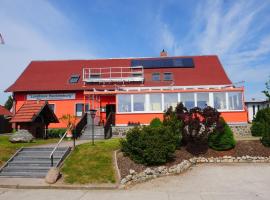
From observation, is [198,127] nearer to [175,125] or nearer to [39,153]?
[175,125]

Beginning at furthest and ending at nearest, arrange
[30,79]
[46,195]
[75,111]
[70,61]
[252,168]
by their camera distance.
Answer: [70,61] < [30,79] < [75,111] < [252,168] < [46,195]

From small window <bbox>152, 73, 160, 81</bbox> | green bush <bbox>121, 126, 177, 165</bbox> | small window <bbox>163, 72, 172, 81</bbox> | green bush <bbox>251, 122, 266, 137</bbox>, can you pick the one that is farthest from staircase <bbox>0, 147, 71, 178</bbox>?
small window <bbox>163, 72, 172, 81</bbox>

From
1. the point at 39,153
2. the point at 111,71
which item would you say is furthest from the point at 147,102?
the point at 111,71

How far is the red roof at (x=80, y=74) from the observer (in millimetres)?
31203

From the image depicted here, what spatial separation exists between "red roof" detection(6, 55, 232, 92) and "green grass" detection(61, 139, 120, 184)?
1569 cm

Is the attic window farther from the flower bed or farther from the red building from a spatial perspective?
the flower bed

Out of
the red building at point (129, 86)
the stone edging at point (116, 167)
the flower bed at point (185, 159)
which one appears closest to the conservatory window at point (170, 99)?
the red building at point (129, 86)

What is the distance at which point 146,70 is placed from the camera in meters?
33.2

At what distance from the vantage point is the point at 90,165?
1357 cm

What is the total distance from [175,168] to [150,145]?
1.42 meters

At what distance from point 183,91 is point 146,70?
32.2 feet

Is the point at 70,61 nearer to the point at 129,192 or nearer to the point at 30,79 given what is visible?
the point at 30,79

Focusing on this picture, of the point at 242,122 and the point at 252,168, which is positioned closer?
the point at 252,168

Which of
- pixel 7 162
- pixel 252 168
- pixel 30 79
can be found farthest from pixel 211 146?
pixel 30 79
